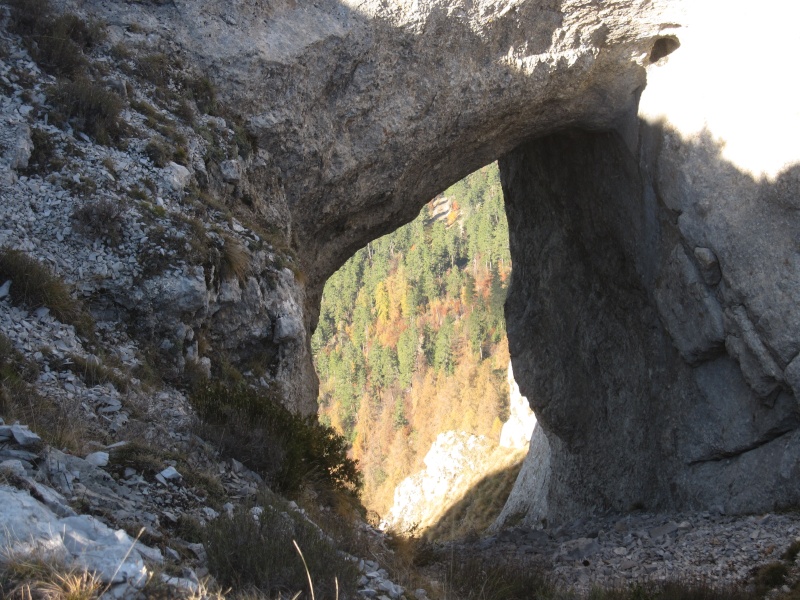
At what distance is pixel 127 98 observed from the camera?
31.8 feet

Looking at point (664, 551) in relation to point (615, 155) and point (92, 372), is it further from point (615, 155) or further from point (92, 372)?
point (92, 372)

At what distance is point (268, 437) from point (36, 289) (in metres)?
2.42

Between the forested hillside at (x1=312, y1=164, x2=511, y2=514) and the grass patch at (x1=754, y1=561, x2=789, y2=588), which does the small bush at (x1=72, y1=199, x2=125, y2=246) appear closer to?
the grass patch at (x1=754, y1=561, x2=789, y2=588)

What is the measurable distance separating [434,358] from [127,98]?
6427 centimetres

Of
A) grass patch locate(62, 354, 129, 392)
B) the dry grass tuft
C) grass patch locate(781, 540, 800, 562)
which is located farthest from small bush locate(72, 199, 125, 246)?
grass patch locate(781, 540, 800, 562)

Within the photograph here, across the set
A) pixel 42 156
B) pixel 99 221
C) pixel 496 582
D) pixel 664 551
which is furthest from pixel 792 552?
pixel 42 156

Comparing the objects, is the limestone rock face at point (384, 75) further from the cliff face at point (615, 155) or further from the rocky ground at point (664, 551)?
the rocky ground at point (664, 551)

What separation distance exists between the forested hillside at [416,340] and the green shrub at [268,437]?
1906 inches

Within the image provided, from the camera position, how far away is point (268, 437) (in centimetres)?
736

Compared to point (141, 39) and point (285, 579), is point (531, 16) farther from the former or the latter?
point (285, 579)

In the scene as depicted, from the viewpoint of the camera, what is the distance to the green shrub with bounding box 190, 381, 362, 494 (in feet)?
23.3

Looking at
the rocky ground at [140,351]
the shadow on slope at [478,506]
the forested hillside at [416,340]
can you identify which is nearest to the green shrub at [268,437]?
the rocky ground at [140,351]

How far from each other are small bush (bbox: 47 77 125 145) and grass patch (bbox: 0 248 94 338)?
216 centimetres

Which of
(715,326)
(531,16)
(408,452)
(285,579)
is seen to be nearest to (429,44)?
(531,16)
